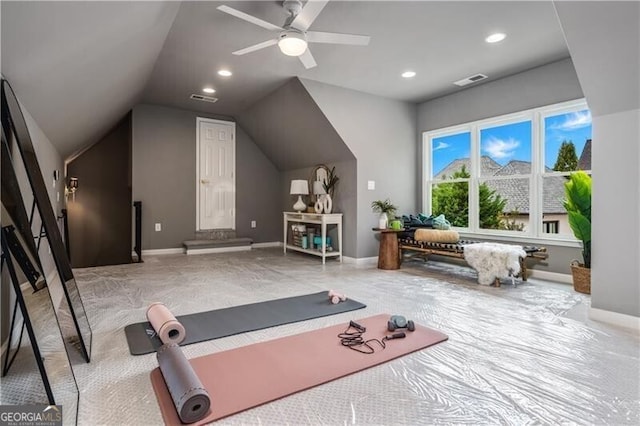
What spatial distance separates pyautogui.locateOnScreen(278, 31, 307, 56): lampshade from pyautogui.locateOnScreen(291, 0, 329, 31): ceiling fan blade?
0.06m

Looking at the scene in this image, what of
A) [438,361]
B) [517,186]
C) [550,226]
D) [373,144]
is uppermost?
[373,144]

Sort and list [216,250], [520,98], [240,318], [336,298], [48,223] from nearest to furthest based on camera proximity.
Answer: [48,223]
[240,318]
[336,298]
[520,98]
[216,250]

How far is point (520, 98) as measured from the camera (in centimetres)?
421

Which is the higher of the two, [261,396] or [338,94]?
[338,94]

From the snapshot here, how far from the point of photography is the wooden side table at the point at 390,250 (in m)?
4.62

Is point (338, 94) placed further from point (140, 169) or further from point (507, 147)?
point (140, 169)

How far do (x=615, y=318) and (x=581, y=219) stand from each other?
1101 mm

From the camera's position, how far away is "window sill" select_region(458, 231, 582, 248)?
3.84 metres

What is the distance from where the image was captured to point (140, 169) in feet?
18.6

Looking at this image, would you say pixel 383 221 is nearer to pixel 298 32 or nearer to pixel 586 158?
pixel 586 158

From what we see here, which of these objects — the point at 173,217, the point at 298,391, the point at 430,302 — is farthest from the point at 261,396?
the point at 173,217

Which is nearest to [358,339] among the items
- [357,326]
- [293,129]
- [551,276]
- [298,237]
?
[357,326]

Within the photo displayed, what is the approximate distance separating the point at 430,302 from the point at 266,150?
4.66 metres

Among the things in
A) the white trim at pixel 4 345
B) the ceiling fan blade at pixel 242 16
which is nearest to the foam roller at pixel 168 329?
the white trim at pixel 4 345
